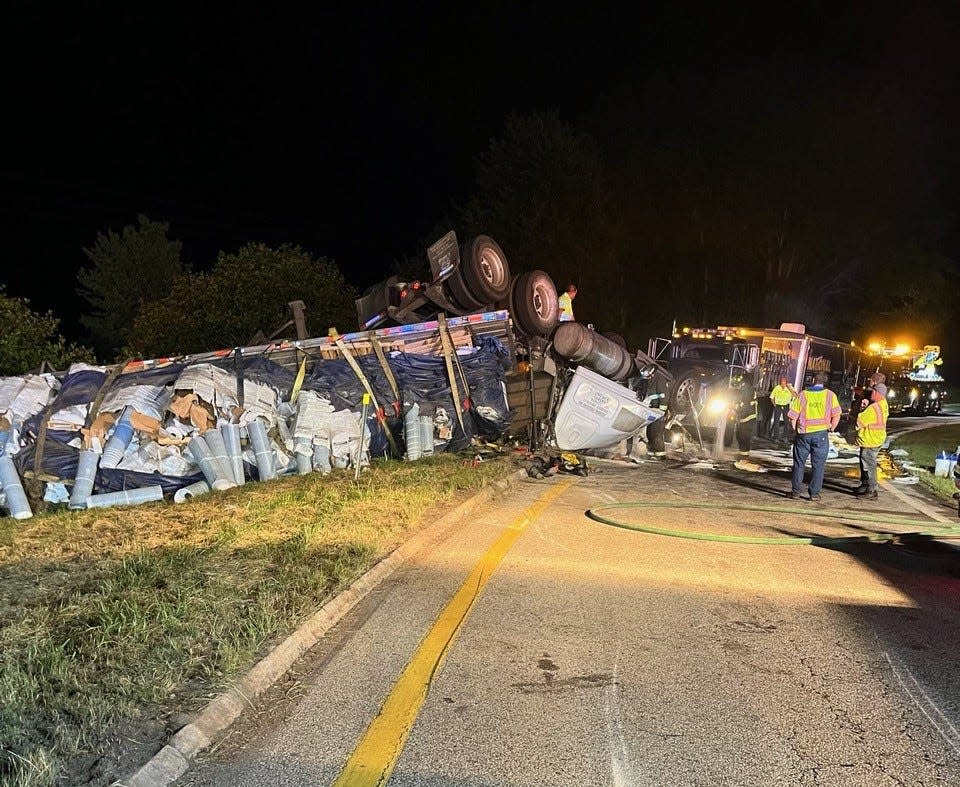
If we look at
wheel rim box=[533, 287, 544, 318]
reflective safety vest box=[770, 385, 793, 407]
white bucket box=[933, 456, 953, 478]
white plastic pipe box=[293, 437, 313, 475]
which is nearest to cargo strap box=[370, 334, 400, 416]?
white plastic pipe box=[293, 437, 313, 475]

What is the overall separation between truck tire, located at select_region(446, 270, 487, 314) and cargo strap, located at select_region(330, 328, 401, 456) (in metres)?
2.24

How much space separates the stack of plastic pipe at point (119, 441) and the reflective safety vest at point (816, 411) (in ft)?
27.4

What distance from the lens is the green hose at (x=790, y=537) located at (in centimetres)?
657

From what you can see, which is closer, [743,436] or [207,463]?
[207,463]

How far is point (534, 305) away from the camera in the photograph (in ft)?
41.4

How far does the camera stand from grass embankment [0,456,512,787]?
289 cm

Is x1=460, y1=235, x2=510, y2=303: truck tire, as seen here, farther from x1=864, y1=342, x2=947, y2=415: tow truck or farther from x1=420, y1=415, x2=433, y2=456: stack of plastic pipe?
x1=864, y1=342, x2=947, y2=415: tow truck

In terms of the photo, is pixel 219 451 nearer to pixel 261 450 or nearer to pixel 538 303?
pixel 261 450

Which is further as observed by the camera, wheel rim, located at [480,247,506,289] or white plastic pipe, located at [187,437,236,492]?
wheel rim, located at [480,247,506,289]

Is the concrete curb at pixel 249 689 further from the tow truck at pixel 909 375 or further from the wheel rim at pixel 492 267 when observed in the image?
the tow truck at pixel 909 375

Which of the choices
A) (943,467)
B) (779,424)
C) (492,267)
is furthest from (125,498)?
(779,424)

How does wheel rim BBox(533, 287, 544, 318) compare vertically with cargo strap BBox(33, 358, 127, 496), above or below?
above

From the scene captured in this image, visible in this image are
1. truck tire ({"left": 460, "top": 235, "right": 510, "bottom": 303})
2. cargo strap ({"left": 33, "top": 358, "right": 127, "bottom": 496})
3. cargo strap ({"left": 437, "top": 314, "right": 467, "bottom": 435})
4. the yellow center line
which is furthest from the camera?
truck tire ({"left": 460, "top": 235, "right": 510, "bottom": 303})

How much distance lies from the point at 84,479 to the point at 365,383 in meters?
3.75
